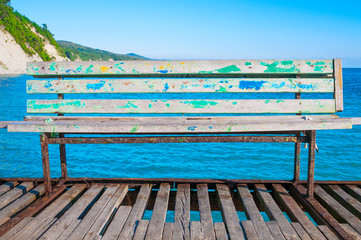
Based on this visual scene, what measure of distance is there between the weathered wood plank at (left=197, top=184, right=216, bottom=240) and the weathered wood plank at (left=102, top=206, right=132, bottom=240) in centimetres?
65

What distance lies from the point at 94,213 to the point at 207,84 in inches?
62.9

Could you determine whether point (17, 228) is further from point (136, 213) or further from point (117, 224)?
point (136, 213)

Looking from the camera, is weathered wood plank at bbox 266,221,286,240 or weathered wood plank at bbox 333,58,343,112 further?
weathered wood plank at bbox 333,58,343,112

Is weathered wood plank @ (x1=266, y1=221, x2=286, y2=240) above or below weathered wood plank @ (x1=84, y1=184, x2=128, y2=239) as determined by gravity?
below

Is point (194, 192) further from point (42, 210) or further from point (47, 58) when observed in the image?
point (47, 58)

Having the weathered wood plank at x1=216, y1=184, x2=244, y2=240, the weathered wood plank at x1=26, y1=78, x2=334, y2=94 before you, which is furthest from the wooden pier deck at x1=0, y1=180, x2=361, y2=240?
the weathered wood plank at x1=26, y1=78, x2=334, y2=94

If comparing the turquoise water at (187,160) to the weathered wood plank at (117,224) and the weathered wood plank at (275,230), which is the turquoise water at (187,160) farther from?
the weathered wood plank at (275,230)

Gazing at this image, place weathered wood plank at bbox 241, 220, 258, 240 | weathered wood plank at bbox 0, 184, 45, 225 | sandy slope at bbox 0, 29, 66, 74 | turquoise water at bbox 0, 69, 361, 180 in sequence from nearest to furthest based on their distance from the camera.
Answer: weathered wood plank at bbox 241, 220, 258, 240, weathered wood plank at bbox 0, 184, 45, 225, turquoise water at bbox 0, 69, 361, 180, sandy slope at bbox 0, 29, 66, 74

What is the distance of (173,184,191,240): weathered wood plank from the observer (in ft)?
7.79

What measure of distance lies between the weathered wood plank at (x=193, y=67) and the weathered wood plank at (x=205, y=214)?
4.04 feet

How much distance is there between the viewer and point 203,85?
3141mm

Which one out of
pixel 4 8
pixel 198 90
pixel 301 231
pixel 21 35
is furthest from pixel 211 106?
pixel 4 8

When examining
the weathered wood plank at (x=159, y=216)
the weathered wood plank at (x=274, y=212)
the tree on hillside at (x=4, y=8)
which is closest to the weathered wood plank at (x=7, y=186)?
the weathered wood plank at (x=159, y=216)

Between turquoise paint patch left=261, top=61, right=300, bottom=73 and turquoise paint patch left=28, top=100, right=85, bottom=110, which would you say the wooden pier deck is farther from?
turquoise paint patch left=261, top=61, right=300, bottom=73
